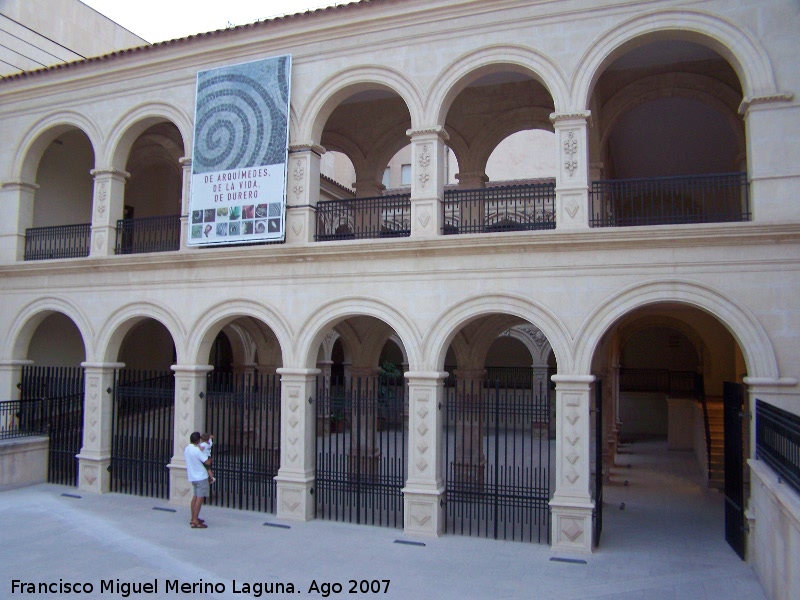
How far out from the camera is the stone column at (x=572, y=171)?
36.2 ft

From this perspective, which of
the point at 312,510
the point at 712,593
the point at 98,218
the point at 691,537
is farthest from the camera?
the point at 98,218

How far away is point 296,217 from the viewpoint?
42.3 feet

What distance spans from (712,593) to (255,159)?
410 inches

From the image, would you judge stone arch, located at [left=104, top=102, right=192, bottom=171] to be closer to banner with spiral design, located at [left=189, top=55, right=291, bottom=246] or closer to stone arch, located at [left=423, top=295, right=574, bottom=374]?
banner with spiral design, located at [left=189, top=55, right=291, bottom=246]

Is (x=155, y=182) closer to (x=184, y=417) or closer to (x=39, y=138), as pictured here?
(x=39, y=138)

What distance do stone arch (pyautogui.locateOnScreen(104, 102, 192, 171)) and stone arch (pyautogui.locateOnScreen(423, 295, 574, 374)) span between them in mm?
6993

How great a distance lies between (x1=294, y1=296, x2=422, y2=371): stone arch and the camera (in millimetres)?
11750

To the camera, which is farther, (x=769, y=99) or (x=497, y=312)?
(x=497, y=312)

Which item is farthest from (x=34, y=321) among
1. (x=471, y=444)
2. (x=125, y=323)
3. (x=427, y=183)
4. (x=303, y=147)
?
(x=471, y=444)

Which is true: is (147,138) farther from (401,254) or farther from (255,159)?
(401,254)

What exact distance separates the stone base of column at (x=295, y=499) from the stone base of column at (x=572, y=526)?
4.40 metres

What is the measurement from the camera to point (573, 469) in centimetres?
1066

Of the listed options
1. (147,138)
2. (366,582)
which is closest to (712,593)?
(366,582)

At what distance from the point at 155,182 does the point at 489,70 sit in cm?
1186
